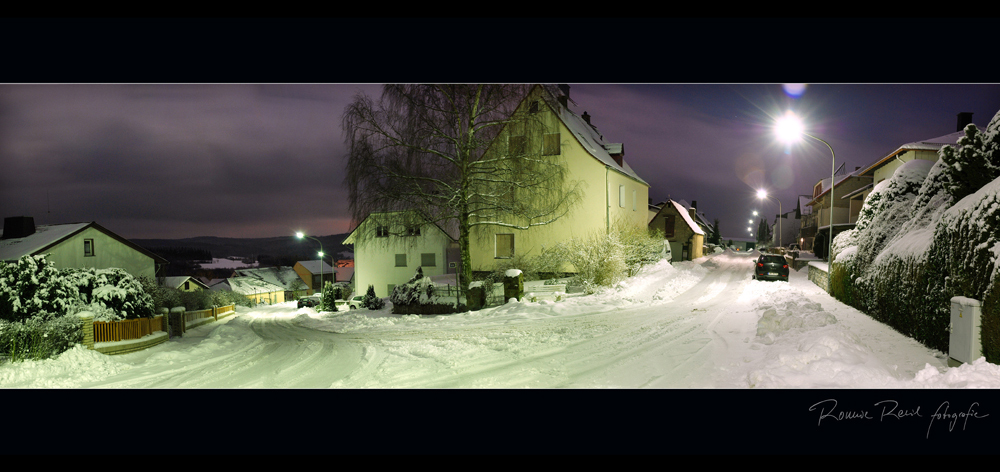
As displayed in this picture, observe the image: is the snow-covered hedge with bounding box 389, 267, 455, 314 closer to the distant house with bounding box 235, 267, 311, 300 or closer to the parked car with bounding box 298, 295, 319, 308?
the distant house with bounding box 235, 267, 311, 300

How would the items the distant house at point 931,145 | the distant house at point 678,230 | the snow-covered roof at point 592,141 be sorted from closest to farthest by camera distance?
the distant house at point 931,145
the snow-covered roof at point 592,141
the distant house at point 678,230

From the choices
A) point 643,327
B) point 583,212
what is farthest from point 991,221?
point 583,212

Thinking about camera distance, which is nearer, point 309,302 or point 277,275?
point 277,275

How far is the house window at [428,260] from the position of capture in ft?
75.8

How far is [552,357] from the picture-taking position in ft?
18.8

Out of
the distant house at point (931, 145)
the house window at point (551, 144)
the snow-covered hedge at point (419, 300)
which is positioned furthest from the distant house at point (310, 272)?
the distant house at point (931, 145)

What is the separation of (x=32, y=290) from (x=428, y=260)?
55.9 feet

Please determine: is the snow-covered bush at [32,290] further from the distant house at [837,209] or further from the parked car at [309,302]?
the distant house at [837,209]

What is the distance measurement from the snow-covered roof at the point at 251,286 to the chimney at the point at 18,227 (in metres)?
5.21

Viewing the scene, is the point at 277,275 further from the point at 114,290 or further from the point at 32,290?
the point at 32,290

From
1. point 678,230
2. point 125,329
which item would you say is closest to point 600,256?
point 125,329

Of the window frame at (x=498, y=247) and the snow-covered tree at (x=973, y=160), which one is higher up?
the snow-covered tree at (x=973, y=160)

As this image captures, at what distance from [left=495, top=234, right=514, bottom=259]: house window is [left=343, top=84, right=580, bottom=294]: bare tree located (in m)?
3.72
